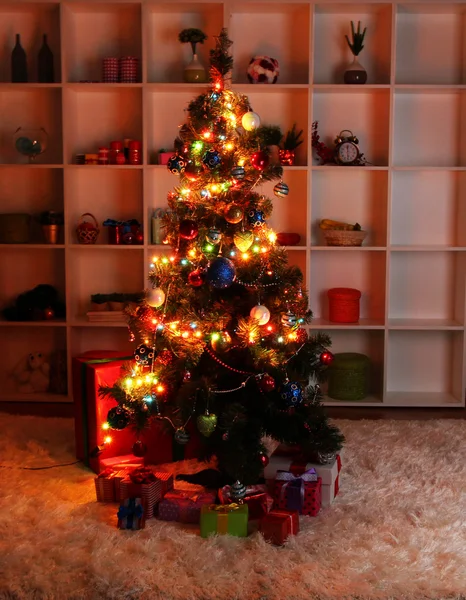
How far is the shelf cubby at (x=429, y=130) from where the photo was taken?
4.45m

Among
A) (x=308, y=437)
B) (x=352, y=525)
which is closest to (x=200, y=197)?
(x=308, y=437)

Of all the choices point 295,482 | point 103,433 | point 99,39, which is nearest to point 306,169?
point 99,39

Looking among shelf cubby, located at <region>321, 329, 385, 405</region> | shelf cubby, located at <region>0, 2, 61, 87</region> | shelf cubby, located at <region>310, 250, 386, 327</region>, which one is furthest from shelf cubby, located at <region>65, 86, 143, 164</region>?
shelf cubby, located at <region>321, 329, 385, 405</region>

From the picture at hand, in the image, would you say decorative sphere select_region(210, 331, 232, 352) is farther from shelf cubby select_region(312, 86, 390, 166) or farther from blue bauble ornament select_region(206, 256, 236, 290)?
shelf cubby select_region(312, 86, 390, 166)

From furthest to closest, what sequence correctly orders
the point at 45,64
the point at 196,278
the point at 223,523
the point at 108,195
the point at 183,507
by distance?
the point at 108,195 < the point at 45,64 < the point at 196,278 < the point at 183,507 < the point at 223,523

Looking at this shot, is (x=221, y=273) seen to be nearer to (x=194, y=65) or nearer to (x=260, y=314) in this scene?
(x=260, y=314)

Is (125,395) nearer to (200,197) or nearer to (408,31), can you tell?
(200,197)

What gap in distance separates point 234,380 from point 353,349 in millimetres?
1886

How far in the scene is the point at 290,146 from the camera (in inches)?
171

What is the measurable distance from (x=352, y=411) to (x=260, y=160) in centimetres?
189

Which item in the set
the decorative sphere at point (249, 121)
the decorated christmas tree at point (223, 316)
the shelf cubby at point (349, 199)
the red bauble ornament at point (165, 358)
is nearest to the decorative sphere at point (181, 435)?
the decorated christmas tree at point (223, 316)

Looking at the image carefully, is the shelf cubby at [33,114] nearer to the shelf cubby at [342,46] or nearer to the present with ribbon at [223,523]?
the shelf cubby at [342,46]

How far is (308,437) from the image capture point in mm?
2850

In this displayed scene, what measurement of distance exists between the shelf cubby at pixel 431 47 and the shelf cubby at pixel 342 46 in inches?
4.2
